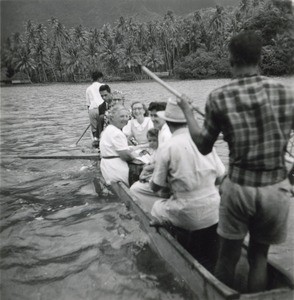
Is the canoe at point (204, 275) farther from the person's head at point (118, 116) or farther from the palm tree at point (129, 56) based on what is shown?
the palm tree at point (129, 56)

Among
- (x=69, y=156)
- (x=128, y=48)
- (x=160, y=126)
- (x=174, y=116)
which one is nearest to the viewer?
(x=174, y=116)

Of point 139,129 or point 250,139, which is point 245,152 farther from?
point 139,129

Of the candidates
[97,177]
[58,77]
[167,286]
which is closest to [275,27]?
[58,77]

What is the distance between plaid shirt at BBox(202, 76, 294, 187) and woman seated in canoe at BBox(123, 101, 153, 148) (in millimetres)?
4526

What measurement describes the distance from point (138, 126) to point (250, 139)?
16.2 ft

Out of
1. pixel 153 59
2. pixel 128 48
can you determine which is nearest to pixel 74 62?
pixel 128 48

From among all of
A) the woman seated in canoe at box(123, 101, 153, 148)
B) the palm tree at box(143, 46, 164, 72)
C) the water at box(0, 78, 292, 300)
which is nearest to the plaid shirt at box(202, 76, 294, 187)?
the water at box(0, 78, 292, 300)

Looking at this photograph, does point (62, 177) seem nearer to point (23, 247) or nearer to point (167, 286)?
point (23, 247)

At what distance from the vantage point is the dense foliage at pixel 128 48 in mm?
73312

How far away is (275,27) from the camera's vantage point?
184ft

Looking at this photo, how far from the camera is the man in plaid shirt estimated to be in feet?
8.49

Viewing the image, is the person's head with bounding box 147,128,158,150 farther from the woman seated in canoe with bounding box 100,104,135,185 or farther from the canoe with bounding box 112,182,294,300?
the canoe with bounding box 112,182,294,300

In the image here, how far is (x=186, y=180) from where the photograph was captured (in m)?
3.63

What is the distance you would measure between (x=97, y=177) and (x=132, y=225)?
300 cm
